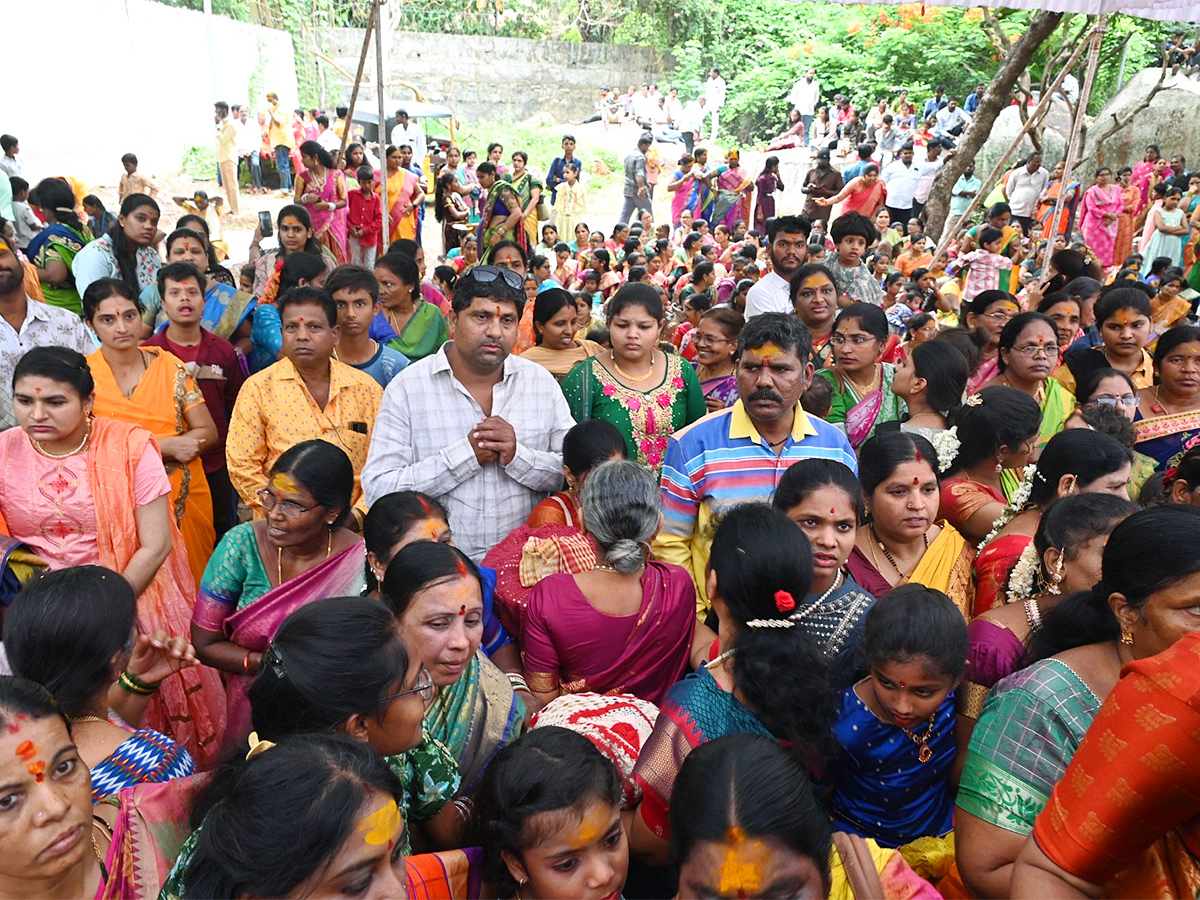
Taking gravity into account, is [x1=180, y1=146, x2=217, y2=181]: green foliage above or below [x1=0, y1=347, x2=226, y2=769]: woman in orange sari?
below

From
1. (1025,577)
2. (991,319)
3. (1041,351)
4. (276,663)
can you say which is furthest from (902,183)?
(276,663)

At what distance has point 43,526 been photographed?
Answer: 11.0ft

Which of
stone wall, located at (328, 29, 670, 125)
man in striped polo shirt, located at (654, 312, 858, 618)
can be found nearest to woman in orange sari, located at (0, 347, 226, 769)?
man in striped polo shirt, located at (654, 312, 858, 618)

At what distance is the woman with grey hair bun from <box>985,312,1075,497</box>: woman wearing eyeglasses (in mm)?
2458

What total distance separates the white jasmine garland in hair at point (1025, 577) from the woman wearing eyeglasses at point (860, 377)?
1.65 meters

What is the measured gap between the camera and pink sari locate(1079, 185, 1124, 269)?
13.4 meters

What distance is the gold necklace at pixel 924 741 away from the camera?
7.02 ft

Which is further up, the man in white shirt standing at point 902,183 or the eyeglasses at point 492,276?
the eyeglasses at point 492,276

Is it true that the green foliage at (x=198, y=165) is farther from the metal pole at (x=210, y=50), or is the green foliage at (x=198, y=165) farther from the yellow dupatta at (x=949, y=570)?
the yellow dupatta at (x=949, y=570)

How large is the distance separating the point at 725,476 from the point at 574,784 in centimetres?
160

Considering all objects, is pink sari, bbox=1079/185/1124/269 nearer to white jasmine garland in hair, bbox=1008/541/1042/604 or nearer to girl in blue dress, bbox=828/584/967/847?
white jasmine garland in hair, bbox=1008/541/1042/604

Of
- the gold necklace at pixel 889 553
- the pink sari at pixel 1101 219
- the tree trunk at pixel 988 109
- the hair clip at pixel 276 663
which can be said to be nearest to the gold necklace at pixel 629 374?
the gold necklace at pixel 889 553

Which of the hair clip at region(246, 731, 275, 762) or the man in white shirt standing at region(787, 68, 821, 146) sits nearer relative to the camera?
the hair clip at region(246, 731, 275, 762)

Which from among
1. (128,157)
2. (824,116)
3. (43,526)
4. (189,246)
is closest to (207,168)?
(128,157)
